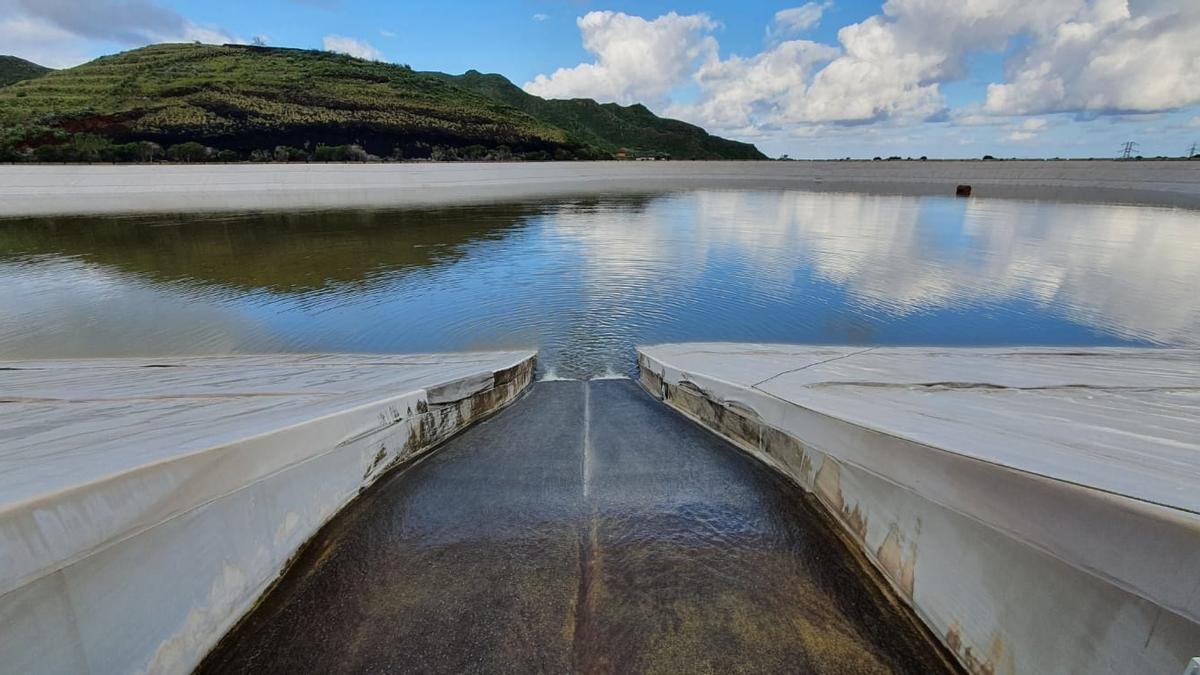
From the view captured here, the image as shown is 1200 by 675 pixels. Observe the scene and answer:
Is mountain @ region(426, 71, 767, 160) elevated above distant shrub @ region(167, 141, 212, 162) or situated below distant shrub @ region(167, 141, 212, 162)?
above

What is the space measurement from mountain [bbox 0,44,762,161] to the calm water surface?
85.5ft

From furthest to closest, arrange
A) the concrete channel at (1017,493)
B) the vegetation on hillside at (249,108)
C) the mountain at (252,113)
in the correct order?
the vegetation on hillside at (249,108) < the mountain at (252,113) < the concrete channel at (1017,493)

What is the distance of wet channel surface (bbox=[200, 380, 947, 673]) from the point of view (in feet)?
5.72

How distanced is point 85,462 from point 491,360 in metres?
3.16

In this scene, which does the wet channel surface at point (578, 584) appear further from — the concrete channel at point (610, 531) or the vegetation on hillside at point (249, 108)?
the vegetation on hillside at point (249, 108)

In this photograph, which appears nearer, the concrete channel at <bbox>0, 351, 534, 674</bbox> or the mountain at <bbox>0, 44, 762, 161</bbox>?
the concrete channel at <bbox>0, 351, 534, 674</bbox>

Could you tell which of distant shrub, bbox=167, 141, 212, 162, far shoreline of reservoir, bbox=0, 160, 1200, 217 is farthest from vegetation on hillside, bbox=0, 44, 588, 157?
far shoreline of reservoir, bbox=0, 160, 1200, 217

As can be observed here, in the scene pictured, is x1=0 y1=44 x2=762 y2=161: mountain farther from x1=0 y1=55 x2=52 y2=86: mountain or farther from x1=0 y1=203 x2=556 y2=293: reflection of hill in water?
x1=0 y1=55 x2=52 y2=86: mountain

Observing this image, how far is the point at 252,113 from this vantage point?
4003 cm

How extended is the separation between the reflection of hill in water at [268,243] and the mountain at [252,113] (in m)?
22.4

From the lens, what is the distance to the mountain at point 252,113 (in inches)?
1380

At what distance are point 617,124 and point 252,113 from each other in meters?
78.9

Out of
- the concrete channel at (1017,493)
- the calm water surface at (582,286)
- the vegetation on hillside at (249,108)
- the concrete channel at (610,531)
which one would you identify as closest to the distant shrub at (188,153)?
the vegetation on hillside at (249,108)

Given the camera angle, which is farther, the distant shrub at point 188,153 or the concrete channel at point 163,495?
the distant shrub at point 188,153
